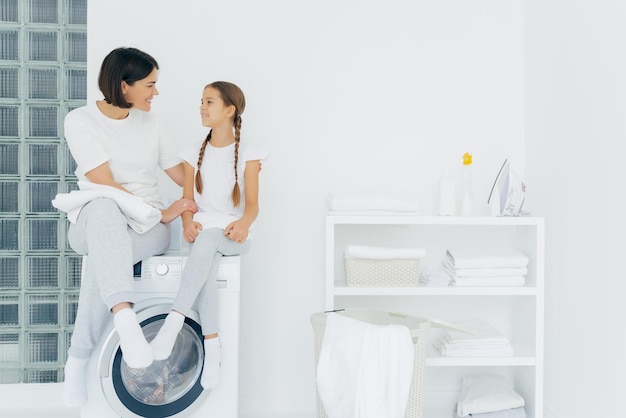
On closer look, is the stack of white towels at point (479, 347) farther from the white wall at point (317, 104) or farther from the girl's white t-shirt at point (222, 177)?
the girl's white t-shirt at point (222, 177)

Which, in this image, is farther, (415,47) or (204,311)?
(415,47)

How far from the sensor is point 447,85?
9.41 feet

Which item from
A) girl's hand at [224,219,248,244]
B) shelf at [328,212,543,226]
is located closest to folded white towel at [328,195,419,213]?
shelf at [328,212,543,226]

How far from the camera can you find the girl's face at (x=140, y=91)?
2.30 metres

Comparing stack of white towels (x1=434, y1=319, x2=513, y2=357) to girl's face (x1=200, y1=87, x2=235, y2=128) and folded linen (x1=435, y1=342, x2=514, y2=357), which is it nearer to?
folded linen (x1=435, y1=342, x2=514, y2=357)

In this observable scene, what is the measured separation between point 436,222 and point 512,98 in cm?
78

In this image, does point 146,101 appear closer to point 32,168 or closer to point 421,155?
point 32,168

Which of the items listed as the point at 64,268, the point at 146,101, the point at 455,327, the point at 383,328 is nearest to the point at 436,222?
the point at 455,327

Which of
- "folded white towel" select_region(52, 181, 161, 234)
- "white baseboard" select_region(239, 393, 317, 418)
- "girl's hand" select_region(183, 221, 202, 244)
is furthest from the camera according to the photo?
"white baseboard" select_region(239, 393, 317, 418)

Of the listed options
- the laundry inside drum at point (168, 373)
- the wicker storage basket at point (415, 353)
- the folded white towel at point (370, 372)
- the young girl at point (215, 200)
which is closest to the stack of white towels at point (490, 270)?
the wicker storage basket at point (415, 353)

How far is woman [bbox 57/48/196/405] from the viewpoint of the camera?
196 cm

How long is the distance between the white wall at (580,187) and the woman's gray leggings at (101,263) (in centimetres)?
155

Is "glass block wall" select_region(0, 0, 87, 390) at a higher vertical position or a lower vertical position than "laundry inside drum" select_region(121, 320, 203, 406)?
higher

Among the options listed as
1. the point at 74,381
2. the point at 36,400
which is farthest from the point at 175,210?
the point at 36,400
